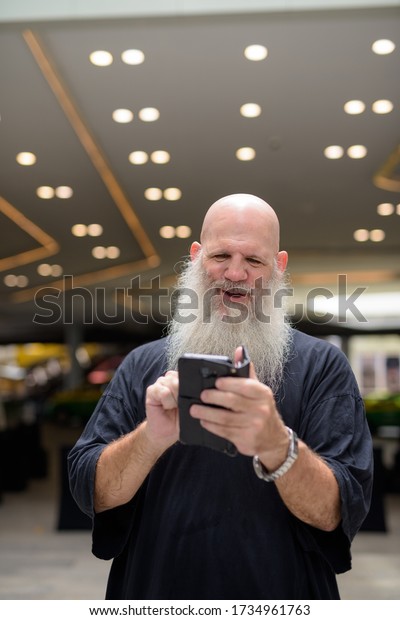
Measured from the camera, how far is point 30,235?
891cm

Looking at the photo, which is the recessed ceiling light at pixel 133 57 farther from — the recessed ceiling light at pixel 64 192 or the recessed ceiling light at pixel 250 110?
the recessed ceiling light at pixel 64 192

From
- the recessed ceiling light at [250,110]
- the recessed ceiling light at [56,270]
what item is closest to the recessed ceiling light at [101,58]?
the recessed ceiling light at [250,110]

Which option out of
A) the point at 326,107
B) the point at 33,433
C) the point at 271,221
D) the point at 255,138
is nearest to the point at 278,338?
the point at 271,221

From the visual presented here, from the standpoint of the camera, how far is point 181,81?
14.5 feet

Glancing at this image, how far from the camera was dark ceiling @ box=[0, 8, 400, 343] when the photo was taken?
3824 millimetres

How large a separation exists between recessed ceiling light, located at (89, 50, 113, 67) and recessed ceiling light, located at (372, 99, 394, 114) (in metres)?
1.89

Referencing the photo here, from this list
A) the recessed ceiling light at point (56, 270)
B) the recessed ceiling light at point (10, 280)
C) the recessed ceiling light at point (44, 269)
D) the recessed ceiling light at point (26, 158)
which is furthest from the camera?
the recessed ceiling light at point (10, 280)

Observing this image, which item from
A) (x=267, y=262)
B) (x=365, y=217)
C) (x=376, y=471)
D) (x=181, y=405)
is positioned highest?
(x=365, y=217)

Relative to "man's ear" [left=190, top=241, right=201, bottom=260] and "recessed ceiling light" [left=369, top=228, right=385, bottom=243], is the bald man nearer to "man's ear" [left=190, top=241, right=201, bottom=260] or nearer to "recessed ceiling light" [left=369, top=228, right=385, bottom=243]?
"man's ear" [left=190, top=241, right=201, bottom=260]

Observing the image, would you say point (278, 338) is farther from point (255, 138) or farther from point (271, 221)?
point (255, 138)

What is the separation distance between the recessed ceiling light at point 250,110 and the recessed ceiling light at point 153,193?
6.64ft

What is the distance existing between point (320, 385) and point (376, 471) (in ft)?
18.8

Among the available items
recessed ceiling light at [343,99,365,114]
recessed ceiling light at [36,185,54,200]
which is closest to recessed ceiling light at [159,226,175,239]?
recessed ceiling light at [36,185,54,200]

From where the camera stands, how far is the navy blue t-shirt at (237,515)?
1291 mm
